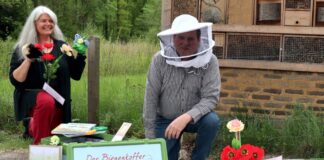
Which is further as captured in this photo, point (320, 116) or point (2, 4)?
point (2, 4)

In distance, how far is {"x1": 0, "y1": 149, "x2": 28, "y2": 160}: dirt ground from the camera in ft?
18.2

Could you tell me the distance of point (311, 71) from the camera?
5.79 metres

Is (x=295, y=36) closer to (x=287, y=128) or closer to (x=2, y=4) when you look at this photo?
(x=287, y=128)

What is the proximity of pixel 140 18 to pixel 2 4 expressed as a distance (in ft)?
33.3

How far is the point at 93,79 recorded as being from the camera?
5949 mm

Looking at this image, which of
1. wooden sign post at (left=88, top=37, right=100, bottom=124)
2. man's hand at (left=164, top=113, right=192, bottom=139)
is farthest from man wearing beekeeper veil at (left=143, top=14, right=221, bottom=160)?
wooden sign post at (left=88, top=37, right=100, bottom=124)

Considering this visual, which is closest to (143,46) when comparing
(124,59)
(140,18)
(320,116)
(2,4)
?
(124,59)

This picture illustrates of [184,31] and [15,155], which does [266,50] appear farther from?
[15,155]

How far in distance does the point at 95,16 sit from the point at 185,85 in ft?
86.2

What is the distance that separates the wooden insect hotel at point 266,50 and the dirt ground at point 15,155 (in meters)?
1.99

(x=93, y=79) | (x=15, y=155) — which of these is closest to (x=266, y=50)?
(x=93, y=79)

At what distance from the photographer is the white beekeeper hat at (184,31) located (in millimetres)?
3906

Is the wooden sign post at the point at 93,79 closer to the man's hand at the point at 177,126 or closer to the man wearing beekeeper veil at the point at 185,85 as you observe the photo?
the man wearing beekeeper veil at the point at 185,85

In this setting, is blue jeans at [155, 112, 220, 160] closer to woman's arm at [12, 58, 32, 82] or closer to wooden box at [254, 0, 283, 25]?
woman's arm at [12, 58, 32, 82]
